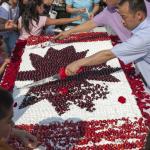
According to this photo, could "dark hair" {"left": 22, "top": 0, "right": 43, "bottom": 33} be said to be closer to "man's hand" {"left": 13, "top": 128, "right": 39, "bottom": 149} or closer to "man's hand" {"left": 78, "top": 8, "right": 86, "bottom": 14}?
"man's hand" {"left": 78, "top": 8, "right": 86, "bottom": 14}

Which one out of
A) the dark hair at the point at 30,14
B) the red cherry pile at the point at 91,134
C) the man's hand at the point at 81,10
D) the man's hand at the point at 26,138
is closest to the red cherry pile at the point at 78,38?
the dark hair at the point at 30,14

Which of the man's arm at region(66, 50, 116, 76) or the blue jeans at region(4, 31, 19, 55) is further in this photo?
the blue jeans at region(4, 31, 19, 55)

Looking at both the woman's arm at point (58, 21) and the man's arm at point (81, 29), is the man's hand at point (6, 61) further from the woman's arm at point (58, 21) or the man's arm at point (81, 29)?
the woman's arm at point (58, 21)

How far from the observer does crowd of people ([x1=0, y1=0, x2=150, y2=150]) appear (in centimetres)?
235

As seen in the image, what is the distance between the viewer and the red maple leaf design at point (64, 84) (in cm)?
310

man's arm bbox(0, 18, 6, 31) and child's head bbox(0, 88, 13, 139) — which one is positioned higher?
child's head bbox(0, 88, 13, 139)

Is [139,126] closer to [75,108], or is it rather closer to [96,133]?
[96,133]

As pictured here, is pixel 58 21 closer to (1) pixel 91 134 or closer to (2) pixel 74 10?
(2) pixel 74 10

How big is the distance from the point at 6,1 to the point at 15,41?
47 cm

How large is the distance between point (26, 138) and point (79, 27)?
2.21 m

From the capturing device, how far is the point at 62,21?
16.3 ft

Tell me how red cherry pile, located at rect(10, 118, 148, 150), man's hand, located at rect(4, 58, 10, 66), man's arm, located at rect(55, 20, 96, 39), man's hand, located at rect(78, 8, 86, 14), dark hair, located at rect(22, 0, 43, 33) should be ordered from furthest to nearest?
man's hand, located at rect(78, 8, 86, 14) → dark hair, located at rect(22, 0, 43, 33) → man's arm, located at rect(55, 20, 96, 39) → man's hand, located at rect(4, 58, 10, 66) → red cherry pile, located at rect(10, 118, 148, 150)

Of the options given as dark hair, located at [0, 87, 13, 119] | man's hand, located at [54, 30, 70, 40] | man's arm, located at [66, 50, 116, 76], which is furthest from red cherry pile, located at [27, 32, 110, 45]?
dark hair, located at [0, 87, 13, 119]

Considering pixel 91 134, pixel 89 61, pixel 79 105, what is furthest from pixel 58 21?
pixel 91 134
